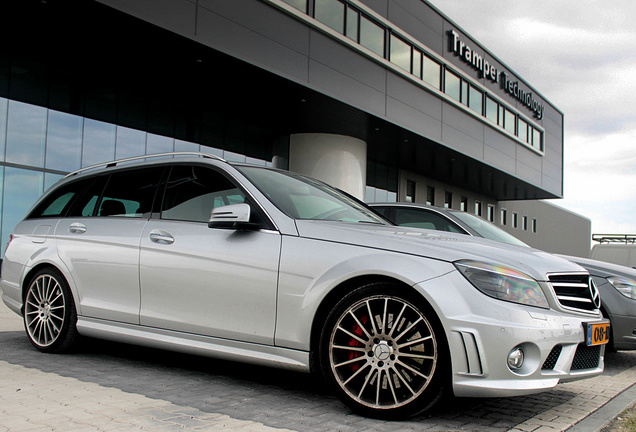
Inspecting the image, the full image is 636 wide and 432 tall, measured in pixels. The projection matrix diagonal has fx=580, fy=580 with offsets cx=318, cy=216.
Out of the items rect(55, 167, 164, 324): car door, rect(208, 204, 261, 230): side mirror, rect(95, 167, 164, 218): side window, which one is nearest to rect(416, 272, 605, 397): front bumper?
rect(208, 204, 261, 230): side mirror

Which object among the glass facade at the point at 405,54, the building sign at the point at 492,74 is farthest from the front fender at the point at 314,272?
the building sign at the point at 492,74

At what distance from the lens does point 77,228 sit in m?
5.07

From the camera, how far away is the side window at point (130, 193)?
4766 millimetres

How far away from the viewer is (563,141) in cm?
3856

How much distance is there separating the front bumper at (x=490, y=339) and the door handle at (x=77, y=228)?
3148 millimetres

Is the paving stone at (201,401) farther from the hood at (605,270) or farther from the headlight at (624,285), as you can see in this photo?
the hood at (605,270)

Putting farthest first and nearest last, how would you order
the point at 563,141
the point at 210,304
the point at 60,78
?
the point at 563,141 < the point at 60,78 < the point at 210,304

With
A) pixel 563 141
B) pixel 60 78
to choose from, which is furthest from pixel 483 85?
pixel 60 78

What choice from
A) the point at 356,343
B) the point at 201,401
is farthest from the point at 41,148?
the point at 356,343

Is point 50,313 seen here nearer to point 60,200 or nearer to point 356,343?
point 60,200

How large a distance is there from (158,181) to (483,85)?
83.1ft

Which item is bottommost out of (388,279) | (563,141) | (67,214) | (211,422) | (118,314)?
(211,422)

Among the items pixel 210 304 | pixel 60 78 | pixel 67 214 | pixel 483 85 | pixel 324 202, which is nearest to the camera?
pixel 210 304

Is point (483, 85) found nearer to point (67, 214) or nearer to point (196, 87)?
point (196, 87)
